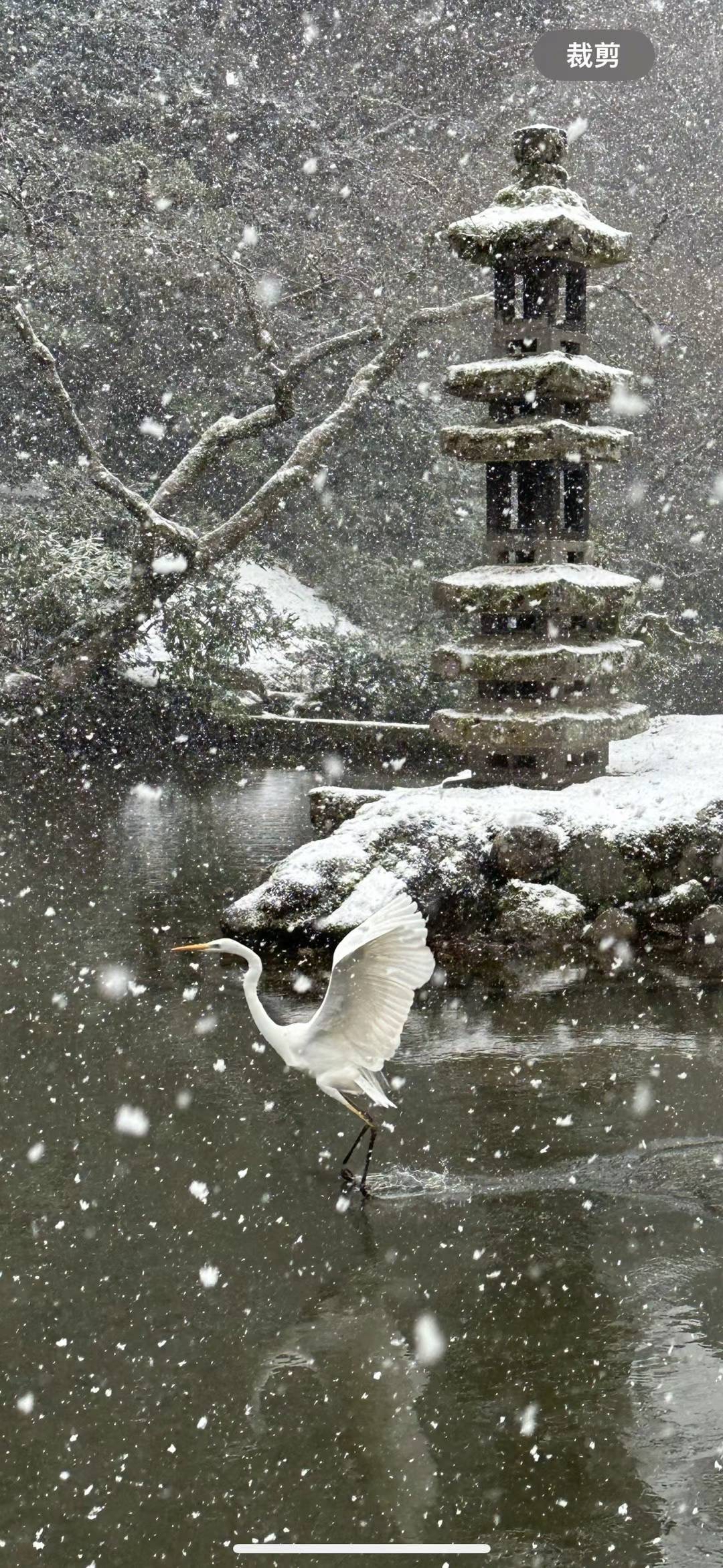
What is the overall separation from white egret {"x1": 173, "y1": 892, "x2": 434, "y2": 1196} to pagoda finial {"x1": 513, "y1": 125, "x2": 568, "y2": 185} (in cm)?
772

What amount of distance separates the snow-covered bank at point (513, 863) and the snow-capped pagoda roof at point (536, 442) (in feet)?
9.08

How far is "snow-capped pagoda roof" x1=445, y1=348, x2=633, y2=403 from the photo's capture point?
9719 mm

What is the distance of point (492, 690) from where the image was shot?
34.6 ft

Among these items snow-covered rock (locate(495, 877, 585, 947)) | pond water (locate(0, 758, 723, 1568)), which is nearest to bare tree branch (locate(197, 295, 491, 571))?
snow-covered rock (locate(495, 877, 585, 947))

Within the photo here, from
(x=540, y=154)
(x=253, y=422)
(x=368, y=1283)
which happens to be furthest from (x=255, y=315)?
(x=368, y=1283)

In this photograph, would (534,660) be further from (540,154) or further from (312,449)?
(312,449)

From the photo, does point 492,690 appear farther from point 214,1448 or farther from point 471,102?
point 471,102

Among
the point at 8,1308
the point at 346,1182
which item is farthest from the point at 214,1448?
the point at 346,1182

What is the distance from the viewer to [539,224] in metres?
9.66

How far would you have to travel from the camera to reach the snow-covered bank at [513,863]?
8.24 metres

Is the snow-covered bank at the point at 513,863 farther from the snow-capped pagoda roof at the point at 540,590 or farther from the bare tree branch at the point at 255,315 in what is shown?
the bare tree branch at the point at 255,315

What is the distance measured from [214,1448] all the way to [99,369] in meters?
19.4

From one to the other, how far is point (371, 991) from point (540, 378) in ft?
20.8

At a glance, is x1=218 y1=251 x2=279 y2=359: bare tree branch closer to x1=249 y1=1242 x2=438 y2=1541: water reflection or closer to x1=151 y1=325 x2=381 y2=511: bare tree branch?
x1=151 y1=325 x2=381 y2=511: bare tree branch
